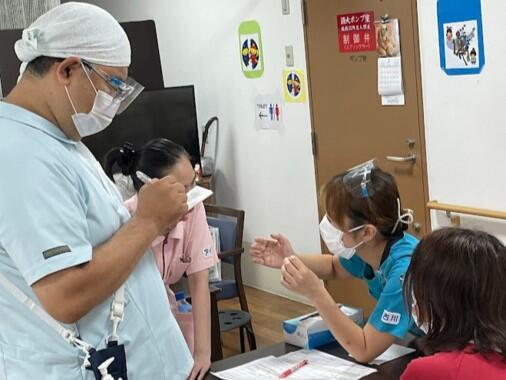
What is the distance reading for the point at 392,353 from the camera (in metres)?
1.99

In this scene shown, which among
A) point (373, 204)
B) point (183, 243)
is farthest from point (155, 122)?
point (373, 204)

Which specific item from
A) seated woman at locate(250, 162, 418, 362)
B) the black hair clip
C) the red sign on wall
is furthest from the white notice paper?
the black hair clip

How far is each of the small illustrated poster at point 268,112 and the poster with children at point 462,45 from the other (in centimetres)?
156

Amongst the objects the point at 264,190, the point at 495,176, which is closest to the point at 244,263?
the point at 264,190

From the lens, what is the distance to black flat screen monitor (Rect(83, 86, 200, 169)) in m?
4.98

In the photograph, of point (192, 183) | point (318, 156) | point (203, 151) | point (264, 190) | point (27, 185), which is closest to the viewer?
point (27, 185)

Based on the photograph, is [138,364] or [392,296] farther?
[392,296]

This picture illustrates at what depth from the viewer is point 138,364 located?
5.03 feet

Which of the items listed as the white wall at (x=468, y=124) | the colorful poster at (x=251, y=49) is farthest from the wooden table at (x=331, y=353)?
the colorful poster at (x=251, y=49)

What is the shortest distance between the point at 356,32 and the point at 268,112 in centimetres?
108

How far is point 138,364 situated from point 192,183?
0.78 m

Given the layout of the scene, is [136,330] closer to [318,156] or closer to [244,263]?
[318,156]

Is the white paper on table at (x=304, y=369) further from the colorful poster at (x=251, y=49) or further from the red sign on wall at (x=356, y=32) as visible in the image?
the colorful poster at (x=251, y=49)

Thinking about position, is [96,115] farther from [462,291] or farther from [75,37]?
[462,291]
